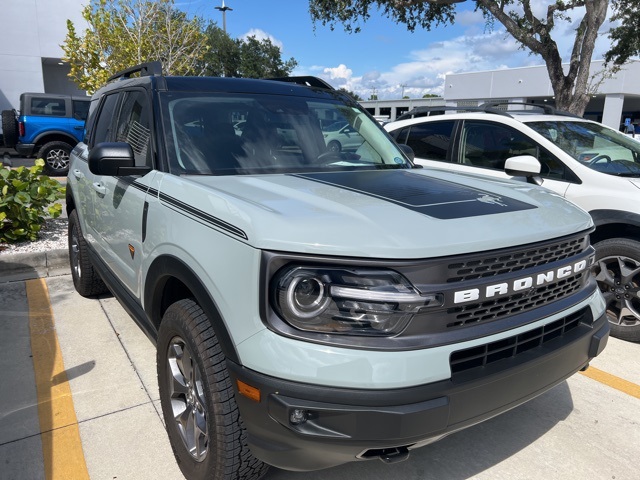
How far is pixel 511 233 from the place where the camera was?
6.68ft

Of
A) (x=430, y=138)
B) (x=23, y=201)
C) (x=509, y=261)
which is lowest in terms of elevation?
(x=23, y=201)

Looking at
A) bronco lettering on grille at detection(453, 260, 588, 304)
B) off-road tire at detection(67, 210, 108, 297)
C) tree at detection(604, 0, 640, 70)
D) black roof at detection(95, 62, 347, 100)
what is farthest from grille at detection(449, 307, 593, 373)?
tree at detection(604, 0, 640, 70)

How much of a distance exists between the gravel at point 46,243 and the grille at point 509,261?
207 inches

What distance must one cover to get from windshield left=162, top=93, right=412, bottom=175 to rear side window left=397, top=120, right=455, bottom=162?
6.76 ft

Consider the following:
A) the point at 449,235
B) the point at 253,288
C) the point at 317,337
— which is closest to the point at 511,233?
the point at 449,235

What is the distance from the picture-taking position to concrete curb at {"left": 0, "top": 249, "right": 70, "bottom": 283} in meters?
5.47

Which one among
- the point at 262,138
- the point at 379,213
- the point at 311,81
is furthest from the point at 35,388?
the point at 311,81

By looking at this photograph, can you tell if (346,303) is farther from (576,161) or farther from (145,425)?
(576,161)

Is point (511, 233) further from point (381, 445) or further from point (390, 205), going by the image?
point (381, 445)

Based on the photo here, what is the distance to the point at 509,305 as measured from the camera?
2.04m

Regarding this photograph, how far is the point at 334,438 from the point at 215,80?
2454 mm

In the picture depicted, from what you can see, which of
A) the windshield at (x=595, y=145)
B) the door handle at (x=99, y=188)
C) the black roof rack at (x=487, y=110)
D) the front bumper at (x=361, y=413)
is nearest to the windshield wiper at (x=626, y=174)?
the windshield at (x=595, y=145)

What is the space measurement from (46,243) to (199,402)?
467 centimetres

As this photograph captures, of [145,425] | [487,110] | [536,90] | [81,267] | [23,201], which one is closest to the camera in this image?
[145,425]
